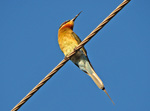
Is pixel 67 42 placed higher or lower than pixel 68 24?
lower

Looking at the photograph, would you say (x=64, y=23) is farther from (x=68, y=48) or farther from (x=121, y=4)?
(x=121, y=4)

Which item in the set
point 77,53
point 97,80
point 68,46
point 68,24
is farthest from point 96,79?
point 68,24

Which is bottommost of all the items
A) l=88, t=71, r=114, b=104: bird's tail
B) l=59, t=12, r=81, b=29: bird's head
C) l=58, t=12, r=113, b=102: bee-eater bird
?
l=88, t=71, r=114, b=104: bird's tail

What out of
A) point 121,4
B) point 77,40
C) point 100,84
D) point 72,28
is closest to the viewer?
point 121,4

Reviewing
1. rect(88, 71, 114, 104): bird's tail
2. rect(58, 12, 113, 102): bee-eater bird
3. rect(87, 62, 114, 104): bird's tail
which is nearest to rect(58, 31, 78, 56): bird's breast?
rect(58, 12, 113, 102): bee-eater bird

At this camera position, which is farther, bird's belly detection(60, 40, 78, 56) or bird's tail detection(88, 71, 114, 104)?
bird's belly detection(60, 40, 78, 56)

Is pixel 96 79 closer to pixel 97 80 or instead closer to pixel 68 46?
pixel 97 80

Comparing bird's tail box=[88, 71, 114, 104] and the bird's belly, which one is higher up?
the bird's belly

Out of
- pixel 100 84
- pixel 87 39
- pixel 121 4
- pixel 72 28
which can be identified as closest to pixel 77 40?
pixel 72 28

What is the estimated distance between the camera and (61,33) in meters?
4.59

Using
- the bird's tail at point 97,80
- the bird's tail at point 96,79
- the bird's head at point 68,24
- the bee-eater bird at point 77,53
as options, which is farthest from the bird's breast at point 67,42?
the bird's tail at point 97,80

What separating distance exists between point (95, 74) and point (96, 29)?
1431 mm

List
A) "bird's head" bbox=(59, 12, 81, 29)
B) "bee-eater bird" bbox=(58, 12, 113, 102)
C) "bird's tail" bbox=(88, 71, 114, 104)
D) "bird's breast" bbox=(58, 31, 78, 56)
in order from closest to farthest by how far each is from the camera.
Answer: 1. "bird's tail" bbox=(88, 71, 114, 104)
2. "bee-eater bird" bbox=(58, 12, 113, 102)
3. "bird's breast" bbox=(58, 31, 78, 56)
4. "bird's head" bbox=(59, 12, 81, 29)

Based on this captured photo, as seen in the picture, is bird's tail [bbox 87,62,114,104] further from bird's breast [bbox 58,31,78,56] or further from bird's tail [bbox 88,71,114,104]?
bird's breast [bbox 58,31,78,56]
